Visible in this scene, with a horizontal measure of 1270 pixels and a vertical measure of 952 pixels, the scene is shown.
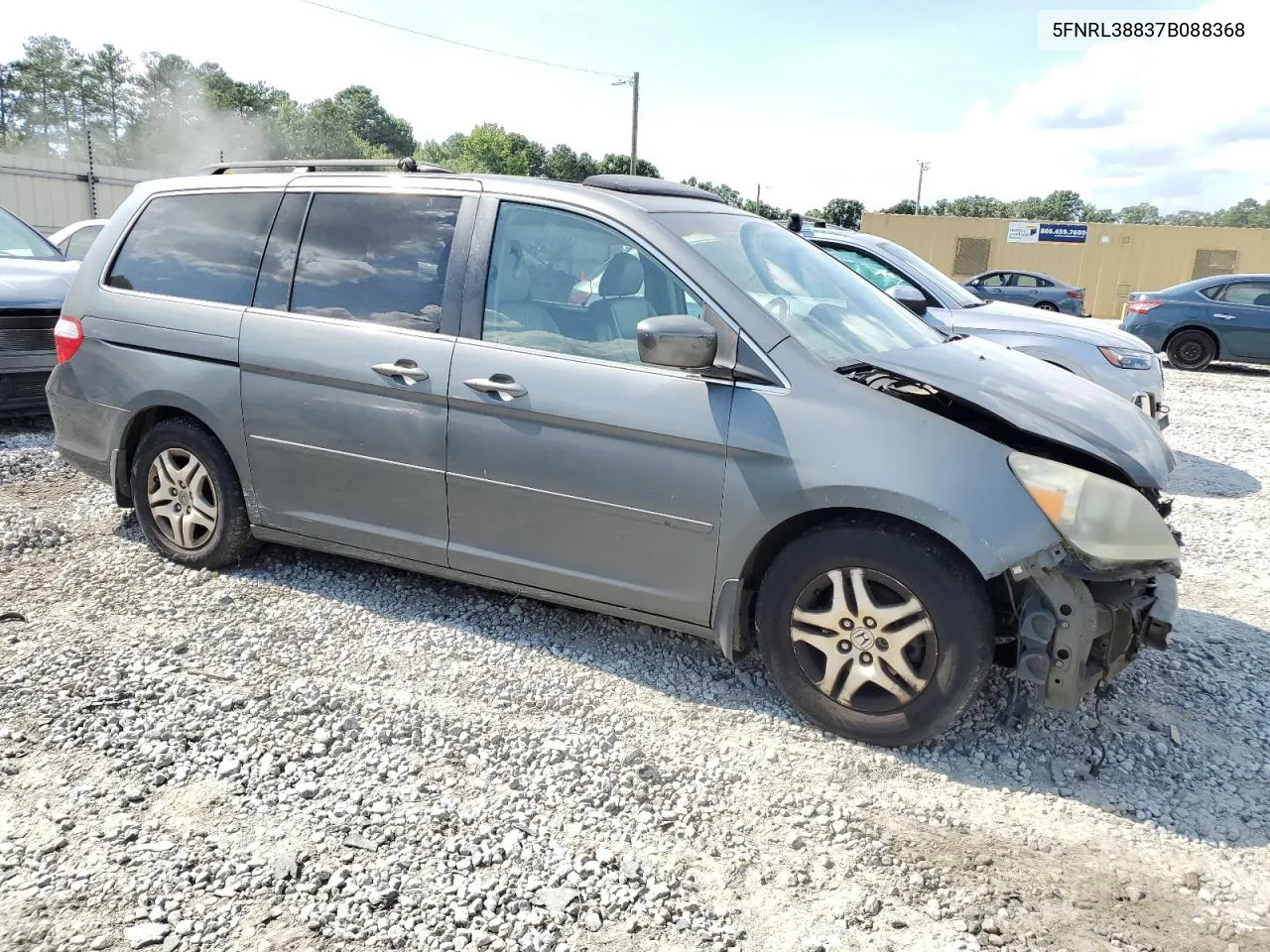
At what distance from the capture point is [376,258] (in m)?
4.01

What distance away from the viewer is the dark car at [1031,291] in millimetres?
22422

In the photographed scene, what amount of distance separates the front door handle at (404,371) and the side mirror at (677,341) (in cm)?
104

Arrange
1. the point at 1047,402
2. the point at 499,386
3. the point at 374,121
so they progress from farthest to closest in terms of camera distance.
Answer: the point at 374,121 < the point at 499,386 < the point at 1047,402

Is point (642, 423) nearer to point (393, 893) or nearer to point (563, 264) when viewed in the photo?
point (563, 264)

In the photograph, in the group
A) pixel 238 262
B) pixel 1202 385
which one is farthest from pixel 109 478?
pixel 1202 385

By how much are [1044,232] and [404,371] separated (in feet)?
121

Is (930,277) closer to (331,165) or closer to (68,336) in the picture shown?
(331,165)

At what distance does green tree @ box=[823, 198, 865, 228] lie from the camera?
5472 centimetres

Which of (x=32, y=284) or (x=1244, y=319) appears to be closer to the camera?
(x=32, y=284)

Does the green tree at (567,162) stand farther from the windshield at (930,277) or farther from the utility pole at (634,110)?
the windshield at (930,277)

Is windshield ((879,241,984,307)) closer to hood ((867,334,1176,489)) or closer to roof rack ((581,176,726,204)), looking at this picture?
roof rack ((581,176,726,204))

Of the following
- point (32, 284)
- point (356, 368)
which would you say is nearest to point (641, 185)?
point (356, 368)

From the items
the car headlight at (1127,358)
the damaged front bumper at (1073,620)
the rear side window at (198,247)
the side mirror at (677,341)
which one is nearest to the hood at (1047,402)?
the damaged front bumper at (1073,620)

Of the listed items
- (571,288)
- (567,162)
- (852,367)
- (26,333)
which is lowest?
(26,333)
